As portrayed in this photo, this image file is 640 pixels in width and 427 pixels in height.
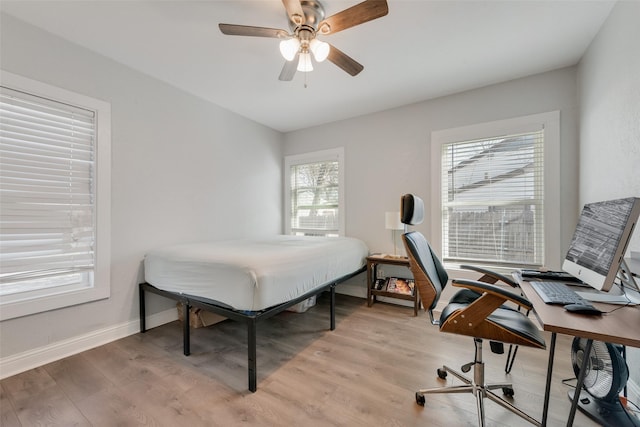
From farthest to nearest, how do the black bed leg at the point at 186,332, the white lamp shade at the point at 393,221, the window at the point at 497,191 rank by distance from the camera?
1. the white lamp shade at the point at 393,221
2. the window at the point at 497,191
3. the black bed leg at the point at 186,332

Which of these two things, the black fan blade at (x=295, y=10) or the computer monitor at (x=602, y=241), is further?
the black fan blade at (x=295, y=10)

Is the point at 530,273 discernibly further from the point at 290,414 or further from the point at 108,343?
the point at 108,343

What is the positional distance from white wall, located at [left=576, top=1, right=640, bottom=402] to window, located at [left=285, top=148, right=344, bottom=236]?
256 cm

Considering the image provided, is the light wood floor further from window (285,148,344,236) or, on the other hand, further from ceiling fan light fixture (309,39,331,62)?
ceiling fan light fixture (309,39,331,62)

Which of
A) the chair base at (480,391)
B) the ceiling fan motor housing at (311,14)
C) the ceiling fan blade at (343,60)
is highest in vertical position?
the ceiling fan motor housing at (311,14)

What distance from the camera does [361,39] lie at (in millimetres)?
2127

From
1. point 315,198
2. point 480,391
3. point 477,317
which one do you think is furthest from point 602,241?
point 315,198

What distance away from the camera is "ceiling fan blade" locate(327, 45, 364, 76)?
6.16 feet

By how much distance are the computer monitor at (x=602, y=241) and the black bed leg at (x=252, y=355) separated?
5.94ft

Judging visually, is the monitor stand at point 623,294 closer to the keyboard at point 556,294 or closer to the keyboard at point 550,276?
the keyboard at point 556,294

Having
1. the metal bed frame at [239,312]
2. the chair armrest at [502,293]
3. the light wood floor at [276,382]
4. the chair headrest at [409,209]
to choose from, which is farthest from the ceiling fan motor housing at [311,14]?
the light wood floor at [276,382]

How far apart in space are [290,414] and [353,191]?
2.80 m

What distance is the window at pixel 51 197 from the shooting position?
189 cm

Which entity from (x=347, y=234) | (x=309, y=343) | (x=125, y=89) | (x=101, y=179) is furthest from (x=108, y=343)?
(x=347, y=234)
